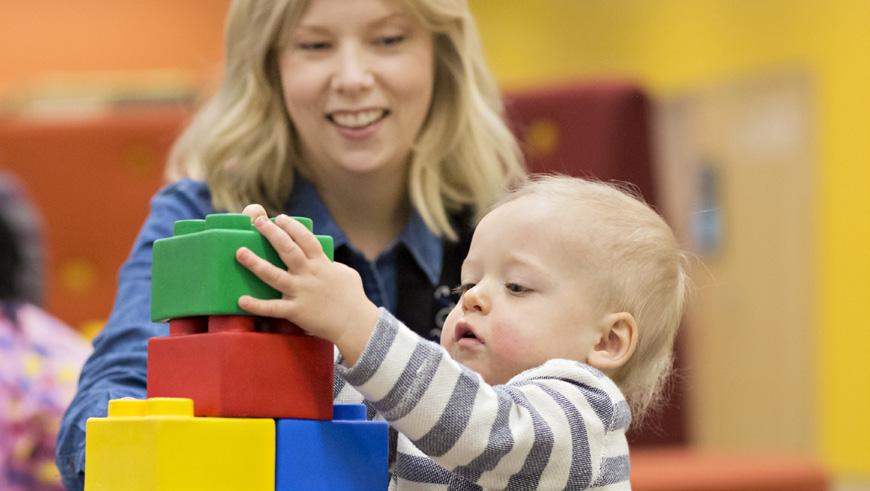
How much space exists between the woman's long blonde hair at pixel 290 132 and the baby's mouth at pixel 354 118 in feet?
0.28

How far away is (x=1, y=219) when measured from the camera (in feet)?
6.98

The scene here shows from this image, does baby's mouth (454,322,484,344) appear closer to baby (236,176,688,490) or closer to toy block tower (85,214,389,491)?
baby (236,176,688,490)

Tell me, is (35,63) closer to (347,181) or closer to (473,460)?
(347,181)

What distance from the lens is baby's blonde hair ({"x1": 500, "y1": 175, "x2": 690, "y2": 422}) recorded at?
1.03 m

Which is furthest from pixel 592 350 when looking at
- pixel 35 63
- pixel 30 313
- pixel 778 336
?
pixel 35 63

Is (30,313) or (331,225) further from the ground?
(331,225)

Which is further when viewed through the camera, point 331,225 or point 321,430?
point 331,225

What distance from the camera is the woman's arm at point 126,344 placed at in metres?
1.24

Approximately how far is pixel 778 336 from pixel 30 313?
152 inches

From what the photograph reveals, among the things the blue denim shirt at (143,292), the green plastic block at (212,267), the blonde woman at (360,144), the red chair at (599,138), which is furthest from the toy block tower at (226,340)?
the red chair at (599,138)

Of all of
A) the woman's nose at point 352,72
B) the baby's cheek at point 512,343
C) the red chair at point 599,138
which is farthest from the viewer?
the red chair at point 599,138

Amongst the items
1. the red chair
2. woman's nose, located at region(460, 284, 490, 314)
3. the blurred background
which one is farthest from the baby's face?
the blurred background

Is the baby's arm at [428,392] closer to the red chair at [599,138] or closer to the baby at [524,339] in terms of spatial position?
the baby at [524,339]

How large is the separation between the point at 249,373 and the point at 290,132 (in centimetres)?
74
